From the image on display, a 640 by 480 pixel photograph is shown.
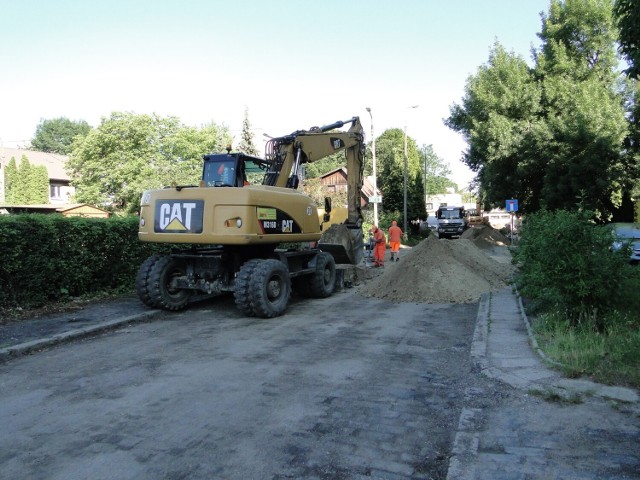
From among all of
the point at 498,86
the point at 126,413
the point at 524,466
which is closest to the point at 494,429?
the point at 524,466

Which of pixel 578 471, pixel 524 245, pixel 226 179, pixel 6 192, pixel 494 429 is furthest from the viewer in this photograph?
pixel 6 192

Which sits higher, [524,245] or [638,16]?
[638,16]

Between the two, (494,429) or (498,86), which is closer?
(494,429)

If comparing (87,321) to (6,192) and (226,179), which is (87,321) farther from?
(6,192)

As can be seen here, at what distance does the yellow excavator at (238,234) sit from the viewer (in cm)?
927

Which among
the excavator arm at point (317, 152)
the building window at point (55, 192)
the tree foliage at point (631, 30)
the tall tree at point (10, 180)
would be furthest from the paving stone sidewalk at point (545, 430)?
the building window at point (55, 192)

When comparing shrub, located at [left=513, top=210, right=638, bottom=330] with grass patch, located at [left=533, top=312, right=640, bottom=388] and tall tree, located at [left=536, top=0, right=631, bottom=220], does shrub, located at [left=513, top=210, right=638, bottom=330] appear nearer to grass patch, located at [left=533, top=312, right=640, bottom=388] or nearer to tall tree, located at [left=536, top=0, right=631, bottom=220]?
grass patch, located at [left=533, top=312, right=640, bottom=388]

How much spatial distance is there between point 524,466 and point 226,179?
8077mm

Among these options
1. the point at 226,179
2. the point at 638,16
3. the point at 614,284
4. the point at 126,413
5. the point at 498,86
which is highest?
the point at 498,86

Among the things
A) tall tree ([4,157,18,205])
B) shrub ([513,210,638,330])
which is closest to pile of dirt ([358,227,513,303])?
shrub ([513,210,638,330])

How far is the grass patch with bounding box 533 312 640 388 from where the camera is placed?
5320mm

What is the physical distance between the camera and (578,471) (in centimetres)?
363

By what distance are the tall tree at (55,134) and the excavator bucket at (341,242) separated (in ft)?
297

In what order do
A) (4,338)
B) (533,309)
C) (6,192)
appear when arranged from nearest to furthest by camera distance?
(4,338) → (533,309) → (6,192)
